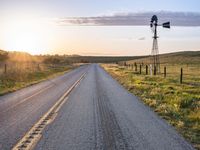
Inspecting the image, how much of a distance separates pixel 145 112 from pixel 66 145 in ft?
18.6

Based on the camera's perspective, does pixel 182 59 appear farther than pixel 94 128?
Yes

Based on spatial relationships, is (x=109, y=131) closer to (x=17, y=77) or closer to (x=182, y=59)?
(x=17, y=77)

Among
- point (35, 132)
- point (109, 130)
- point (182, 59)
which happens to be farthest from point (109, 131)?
point (182, 59)

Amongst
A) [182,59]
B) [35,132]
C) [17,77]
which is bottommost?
[17,77]

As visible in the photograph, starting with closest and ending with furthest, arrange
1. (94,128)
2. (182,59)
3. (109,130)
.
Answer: (109,130)
(94,128)
(182,59)

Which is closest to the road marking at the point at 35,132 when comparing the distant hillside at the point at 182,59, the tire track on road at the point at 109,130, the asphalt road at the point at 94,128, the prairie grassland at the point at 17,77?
the asphalt road at the point at 94,128

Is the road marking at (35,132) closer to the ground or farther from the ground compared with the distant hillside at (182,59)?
closer to the ground

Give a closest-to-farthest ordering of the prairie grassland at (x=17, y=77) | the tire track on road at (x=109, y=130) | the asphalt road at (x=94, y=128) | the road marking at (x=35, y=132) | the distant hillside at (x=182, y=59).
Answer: the road marking at (x=35, y=132)
the tire track on road at (x=109, y=130)
the asphalt road at (x=94, y=128)
the prairie grassland at (x=17, y=77)
the distant hillside at (x=182, y=59)

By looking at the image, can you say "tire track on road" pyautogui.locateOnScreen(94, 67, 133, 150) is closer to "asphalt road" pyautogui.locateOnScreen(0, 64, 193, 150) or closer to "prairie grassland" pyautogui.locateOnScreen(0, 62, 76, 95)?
"asphalt road" pyautogui.locateOnScreen(0, 64, 193, 150)

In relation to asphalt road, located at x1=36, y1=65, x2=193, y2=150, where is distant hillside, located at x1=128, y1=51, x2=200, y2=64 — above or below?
above

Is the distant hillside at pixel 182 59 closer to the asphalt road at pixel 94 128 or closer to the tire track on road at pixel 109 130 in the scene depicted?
the asphalt road at pixel 94 128

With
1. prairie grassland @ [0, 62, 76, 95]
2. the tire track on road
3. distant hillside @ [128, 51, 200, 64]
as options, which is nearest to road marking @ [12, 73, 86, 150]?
the tire track on road

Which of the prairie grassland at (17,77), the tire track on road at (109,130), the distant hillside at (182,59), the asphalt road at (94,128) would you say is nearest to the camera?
the tire track on road at (109,130)

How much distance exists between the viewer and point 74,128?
9344 mm
